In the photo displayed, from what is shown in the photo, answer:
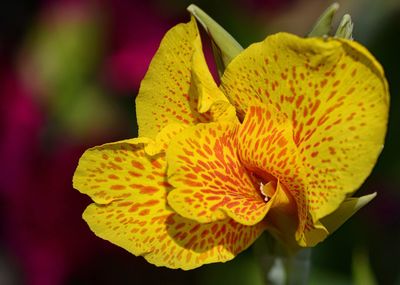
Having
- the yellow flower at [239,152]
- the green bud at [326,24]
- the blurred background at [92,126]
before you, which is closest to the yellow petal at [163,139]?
the yellow flower at [239,152]

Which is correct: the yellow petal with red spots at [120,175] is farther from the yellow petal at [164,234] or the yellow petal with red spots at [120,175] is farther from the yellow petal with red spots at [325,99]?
the yellow petal with red spots at [325,99]

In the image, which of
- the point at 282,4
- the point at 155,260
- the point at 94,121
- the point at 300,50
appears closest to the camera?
the point at 300,50

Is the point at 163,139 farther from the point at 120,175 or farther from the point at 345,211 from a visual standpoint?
the point at 345,211

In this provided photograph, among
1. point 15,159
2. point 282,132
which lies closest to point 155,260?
point 282,132

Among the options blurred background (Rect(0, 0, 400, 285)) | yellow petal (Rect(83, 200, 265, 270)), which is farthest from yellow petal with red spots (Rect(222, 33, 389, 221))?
blurred background (Rect(0, 0, 400, 285))

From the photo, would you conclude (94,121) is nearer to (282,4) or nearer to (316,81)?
(282,4)

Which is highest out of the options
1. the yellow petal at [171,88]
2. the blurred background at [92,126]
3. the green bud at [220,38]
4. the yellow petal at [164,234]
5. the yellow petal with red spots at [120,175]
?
the green bud at [220,38]

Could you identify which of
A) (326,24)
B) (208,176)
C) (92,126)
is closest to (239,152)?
(208,176)

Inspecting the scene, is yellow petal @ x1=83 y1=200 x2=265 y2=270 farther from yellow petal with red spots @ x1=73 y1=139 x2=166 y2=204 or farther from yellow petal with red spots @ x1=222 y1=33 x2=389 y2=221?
yellow petal with red spots @ x1=222 y1=33 x2=389 y2=221
